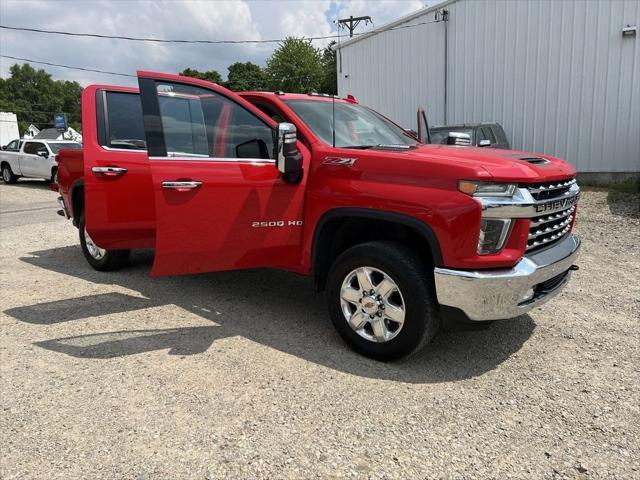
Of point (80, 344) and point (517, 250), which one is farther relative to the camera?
point (80, 344)

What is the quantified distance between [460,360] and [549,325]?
1.06 metres

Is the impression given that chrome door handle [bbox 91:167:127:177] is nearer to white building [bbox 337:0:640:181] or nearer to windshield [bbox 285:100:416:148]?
windshield [bbox 285:100:416:148]

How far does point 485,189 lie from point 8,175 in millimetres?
21098

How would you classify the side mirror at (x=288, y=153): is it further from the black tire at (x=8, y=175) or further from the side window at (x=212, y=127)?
the black tire at (x=8, y=175)

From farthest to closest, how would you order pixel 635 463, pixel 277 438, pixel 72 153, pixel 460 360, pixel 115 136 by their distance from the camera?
pixel 72 153 → pixel 115 136 → pixel 460 360 → pixel 277 438 → pixel 635 463

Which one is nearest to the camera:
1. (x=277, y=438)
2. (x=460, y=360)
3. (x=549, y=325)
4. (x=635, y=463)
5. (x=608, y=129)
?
(x=635, y=463)

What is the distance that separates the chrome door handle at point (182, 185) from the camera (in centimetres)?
356

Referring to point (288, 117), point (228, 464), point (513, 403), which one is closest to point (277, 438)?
point (228, 464)

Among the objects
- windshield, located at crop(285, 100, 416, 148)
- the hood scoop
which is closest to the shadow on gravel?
the hood scoop

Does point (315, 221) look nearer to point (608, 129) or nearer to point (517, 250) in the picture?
point (517, 250)

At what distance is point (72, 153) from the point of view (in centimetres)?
573

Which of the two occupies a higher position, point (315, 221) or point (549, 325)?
point (315, 221)

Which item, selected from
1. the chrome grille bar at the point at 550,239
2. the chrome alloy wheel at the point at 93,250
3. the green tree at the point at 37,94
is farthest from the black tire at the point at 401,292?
the green tree at the point at 37,94

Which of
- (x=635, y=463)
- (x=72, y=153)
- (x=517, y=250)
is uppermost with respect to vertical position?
(x=72, y=153)
